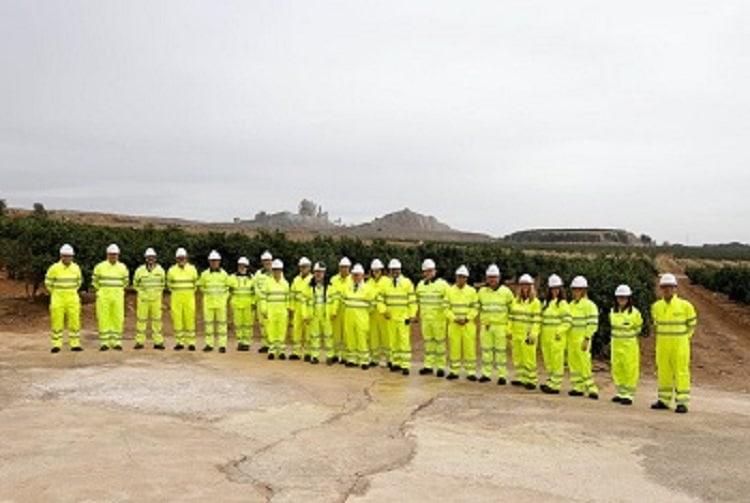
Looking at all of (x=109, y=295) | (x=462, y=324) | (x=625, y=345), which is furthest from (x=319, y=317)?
(x=625, y=345)

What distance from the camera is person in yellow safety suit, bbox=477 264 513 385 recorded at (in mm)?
11773

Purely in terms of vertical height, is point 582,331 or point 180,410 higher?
point 582,331

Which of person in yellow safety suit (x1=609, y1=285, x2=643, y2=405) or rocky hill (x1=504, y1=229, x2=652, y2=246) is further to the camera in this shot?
rocky hill (x1=504, y1=229, x2=652, y2=246)

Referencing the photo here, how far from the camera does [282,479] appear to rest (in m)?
6.27

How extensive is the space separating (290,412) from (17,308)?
1436cm

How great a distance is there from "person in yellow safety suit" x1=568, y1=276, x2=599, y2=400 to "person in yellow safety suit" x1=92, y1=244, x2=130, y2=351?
7953 mm

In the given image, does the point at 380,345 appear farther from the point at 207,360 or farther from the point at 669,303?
the point at 669,303

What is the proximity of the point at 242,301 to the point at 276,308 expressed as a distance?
1310mm

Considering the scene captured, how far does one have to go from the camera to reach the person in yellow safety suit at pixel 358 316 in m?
12.9

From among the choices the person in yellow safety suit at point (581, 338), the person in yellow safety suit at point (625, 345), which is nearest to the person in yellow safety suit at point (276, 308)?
the person in yellow safety suit at point (581, 338)

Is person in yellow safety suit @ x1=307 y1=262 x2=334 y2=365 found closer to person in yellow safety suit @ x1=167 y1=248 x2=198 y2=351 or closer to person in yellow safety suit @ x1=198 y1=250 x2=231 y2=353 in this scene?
person in yellow safety suit @ x1=198 y1=250 x2=231 y2=353

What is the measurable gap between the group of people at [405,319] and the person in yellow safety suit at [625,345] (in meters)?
0.01

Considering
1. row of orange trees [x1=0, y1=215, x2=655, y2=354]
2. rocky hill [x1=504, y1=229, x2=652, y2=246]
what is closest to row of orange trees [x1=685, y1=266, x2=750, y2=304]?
row of orange trees [x1=0, y1=215, x2=655, y2=354]

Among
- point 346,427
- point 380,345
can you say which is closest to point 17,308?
point 380,345
